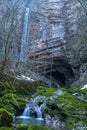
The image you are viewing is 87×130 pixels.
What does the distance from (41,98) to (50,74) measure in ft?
41.8

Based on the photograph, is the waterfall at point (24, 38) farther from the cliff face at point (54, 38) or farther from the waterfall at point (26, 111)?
the waterfall at point (26, 111)

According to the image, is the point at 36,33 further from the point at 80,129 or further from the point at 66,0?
the point at 80,129

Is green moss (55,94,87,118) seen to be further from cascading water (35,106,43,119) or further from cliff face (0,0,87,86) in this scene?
cliff face (0,0,87,86)

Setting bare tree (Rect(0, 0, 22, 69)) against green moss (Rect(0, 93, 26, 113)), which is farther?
bare tree (Rect(0, 0, 22, 69))

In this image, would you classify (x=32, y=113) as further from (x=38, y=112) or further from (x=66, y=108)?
(x=66, y=108)

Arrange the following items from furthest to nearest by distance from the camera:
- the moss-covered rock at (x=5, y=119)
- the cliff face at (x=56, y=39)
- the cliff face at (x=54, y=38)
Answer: the cliff face at (x=56, y=39), the cliff face at (x=54, y=38), the moss-covered rock at (x=5, y=119)

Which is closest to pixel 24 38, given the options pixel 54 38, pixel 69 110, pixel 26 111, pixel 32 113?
pixel 54 38

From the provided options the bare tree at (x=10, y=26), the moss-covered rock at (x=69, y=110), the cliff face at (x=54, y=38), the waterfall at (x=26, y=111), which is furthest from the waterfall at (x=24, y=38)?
the waterfall at (x=26, y=111)

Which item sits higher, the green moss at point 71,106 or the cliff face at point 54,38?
the cliff face at point 54,38

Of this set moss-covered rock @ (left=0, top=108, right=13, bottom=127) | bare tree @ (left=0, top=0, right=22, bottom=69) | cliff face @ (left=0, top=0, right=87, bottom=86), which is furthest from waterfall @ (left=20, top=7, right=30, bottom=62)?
moss-covered rock @ (left=0, top=108, right=13, bottom=127)

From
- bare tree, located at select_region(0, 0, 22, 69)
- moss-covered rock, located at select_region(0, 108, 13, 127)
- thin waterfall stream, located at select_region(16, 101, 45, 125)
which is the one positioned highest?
bare tree, located at select_region(0, 0, 22, 69)

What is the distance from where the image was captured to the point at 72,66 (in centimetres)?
2194

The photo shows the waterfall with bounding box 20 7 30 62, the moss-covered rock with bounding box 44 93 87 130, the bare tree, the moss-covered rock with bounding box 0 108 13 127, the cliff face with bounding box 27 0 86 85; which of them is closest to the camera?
the moss-covered rock with bounding box 0 108 13 127

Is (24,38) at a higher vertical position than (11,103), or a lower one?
higher
